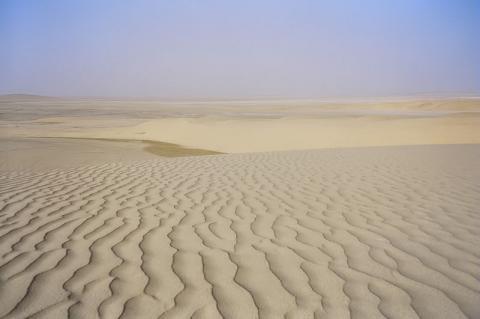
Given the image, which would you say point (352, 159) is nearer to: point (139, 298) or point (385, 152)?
point (385, 152)

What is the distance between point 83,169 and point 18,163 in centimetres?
305

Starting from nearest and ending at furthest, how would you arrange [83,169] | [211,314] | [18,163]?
[211,314]
[83,169]
[18,163]

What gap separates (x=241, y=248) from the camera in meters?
3.35

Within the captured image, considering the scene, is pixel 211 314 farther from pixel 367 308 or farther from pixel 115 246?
pixel 115 246

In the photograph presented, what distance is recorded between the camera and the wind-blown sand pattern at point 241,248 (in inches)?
95.6

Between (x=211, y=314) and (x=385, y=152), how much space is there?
8.79 metres

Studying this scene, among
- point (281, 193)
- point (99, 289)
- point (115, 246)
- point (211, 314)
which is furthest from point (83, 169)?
point (211, 314)

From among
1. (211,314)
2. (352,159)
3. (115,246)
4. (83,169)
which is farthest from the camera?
(352,159)

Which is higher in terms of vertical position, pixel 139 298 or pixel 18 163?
pixel 139 298

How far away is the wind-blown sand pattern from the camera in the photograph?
2428mm

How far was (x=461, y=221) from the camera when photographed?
4145 mm

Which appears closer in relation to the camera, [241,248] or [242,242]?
[241,248]

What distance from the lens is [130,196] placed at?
5355mm

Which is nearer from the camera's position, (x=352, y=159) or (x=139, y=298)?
(x=139, y=298)
